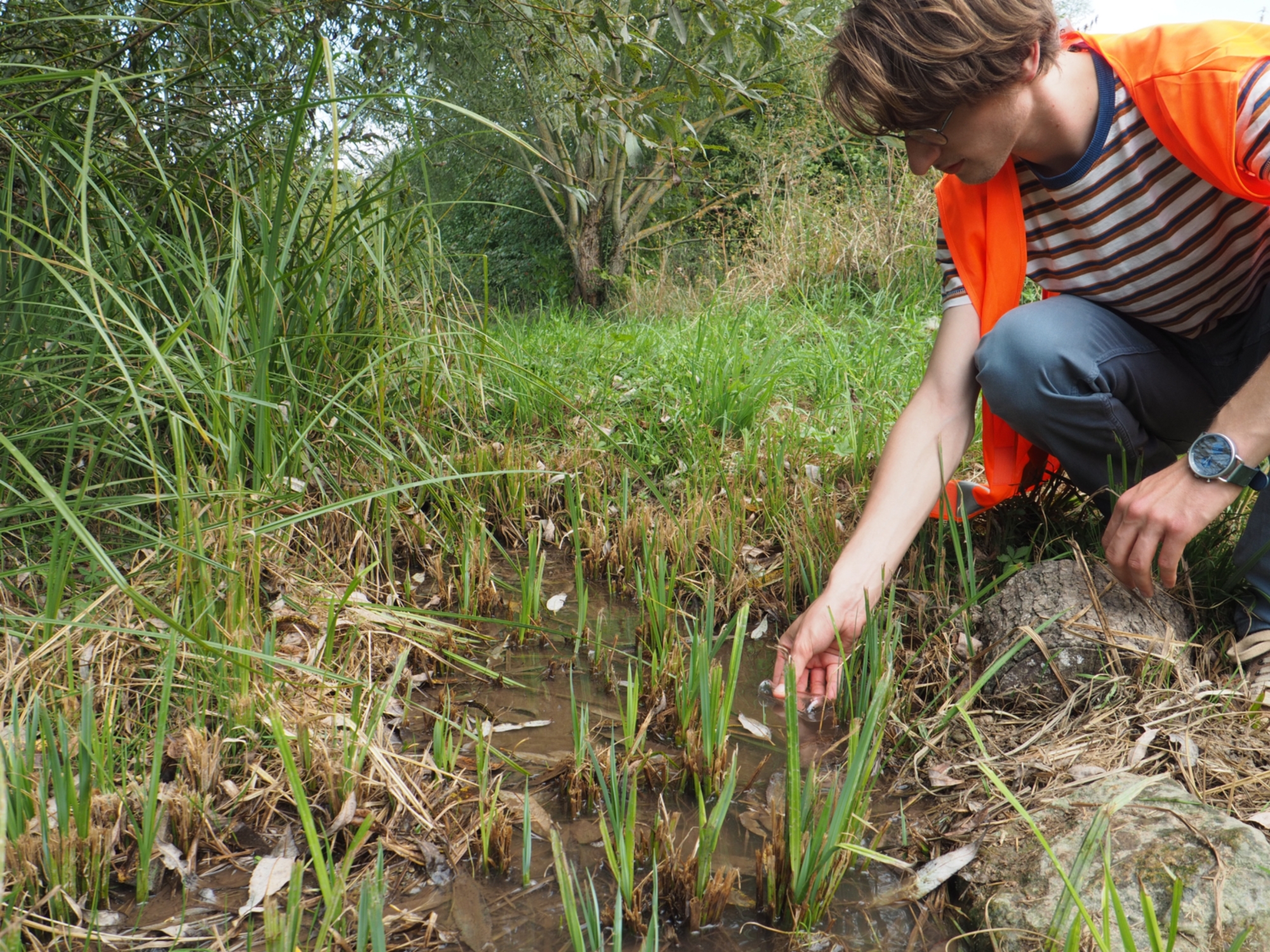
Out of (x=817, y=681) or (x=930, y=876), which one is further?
(x=817, y=681)

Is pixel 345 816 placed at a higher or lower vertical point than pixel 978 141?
lower

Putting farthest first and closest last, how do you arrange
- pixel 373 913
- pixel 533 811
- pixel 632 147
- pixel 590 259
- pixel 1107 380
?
pixel 590 259 < pixel 632 147 < pixel 1107 380 < pixel 533 811 < pixel 373 913

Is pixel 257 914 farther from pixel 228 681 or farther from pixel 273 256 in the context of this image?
pixel 273 256

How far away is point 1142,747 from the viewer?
1719 mm

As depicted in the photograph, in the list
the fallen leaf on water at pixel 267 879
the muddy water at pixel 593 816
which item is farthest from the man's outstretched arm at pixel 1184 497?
the fallen leaf on water at pixel 267 879

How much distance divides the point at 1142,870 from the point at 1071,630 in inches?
25.6

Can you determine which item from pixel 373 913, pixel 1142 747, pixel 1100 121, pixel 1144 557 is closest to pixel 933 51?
pixel 1100 121

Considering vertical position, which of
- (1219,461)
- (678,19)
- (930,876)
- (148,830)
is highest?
(678,19)

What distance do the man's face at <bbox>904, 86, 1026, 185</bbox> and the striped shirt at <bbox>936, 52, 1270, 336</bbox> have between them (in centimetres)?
23

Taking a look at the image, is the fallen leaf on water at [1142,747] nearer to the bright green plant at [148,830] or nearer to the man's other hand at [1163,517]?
the man's other hand at [1163,517]

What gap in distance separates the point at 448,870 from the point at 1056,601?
1480 millimetres

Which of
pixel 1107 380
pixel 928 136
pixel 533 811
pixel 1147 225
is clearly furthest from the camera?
pixel 1107 380

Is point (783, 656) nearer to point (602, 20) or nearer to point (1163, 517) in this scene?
point (1163, 517)

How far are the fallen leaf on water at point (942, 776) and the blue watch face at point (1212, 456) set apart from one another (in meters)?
0.79
